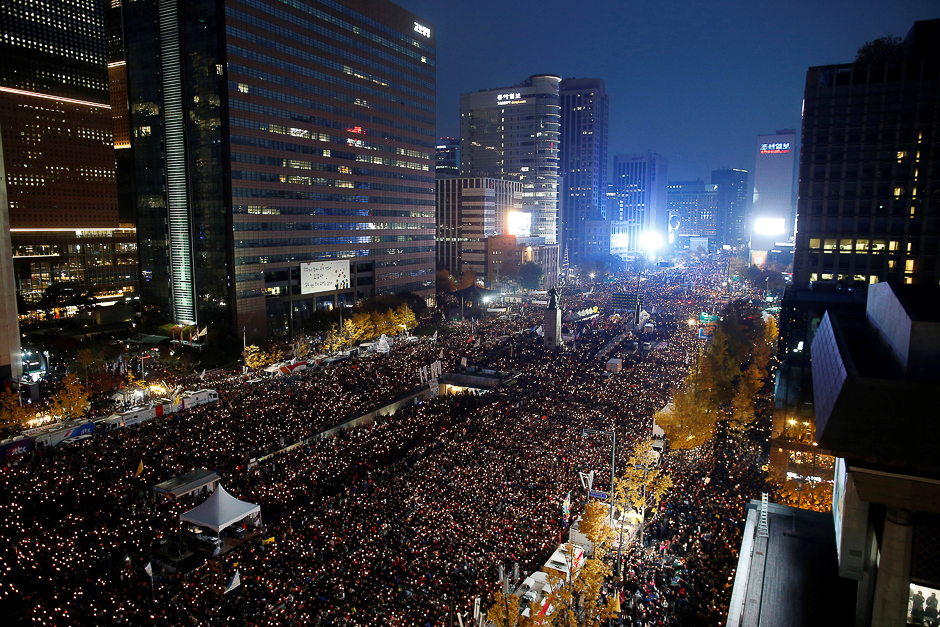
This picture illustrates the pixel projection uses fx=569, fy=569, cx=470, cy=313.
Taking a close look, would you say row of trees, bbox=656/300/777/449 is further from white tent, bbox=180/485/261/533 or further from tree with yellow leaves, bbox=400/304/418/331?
tree with yellow leaves, bbox=400/304/418/331

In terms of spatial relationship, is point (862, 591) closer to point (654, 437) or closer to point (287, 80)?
point (654, 437)

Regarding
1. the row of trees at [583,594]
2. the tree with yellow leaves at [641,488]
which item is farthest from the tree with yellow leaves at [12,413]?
the tree with yellow leaves at [641,488]

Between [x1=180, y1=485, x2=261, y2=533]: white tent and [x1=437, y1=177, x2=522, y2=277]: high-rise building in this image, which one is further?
[x1=437, y1=177, x2=522, y2=277]: high-rise building

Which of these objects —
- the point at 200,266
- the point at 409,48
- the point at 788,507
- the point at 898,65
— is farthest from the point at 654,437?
the point at 409,48

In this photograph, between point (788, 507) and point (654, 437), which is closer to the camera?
point (788, 507)

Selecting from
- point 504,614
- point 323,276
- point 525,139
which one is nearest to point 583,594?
point 504,614

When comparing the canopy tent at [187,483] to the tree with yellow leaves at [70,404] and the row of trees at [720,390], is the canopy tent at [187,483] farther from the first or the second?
the row of trees at [720,390]

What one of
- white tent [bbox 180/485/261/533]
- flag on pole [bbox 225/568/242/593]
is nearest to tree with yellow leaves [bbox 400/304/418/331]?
white tent [bbox 180/485/261/533]
